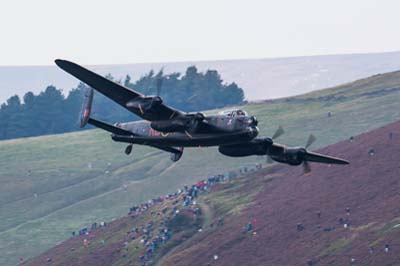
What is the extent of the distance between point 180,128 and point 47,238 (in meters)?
97.8

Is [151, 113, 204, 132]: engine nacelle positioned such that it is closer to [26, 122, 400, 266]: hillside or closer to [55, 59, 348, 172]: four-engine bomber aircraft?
[55, 59, 348, 172]: four-engine bomber aircraft

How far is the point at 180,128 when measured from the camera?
73.4 meters

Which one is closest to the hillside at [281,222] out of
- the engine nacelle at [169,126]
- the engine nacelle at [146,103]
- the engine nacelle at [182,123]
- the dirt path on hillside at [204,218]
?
the dirt path on hillside at [204,218]

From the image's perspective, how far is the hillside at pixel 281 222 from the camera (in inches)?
4724

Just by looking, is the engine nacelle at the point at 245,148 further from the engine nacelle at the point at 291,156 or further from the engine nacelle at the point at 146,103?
the engine nacelle at the point at 146,103

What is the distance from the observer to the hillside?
394 feet

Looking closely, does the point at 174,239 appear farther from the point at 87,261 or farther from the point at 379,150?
the point at 379,150

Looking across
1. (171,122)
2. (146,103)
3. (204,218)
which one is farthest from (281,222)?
(146,103)

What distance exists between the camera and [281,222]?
13225 centimetres

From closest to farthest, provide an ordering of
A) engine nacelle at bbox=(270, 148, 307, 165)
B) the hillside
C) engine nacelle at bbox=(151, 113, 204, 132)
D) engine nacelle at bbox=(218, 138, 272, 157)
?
engine nacelle at bbox=(151, 113, 204, 132) < engine nacelle at bbox=(218, 138, 272, 157) < engine nacelle at bbox=(270, 148, 307, 165) < the hillside

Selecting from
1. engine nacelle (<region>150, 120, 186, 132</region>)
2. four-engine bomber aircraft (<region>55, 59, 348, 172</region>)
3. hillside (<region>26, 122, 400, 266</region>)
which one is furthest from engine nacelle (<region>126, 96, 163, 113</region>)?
hillside (<region>26, 122, 400, 266</region>)

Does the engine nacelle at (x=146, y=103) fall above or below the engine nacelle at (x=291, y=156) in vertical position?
above

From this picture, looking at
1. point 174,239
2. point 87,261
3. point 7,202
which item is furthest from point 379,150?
point 7,202

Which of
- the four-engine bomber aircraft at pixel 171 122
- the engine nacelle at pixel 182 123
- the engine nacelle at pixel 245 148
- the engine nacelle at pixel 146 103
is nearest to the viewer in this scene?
the engine nacelle at pixel 146 103
